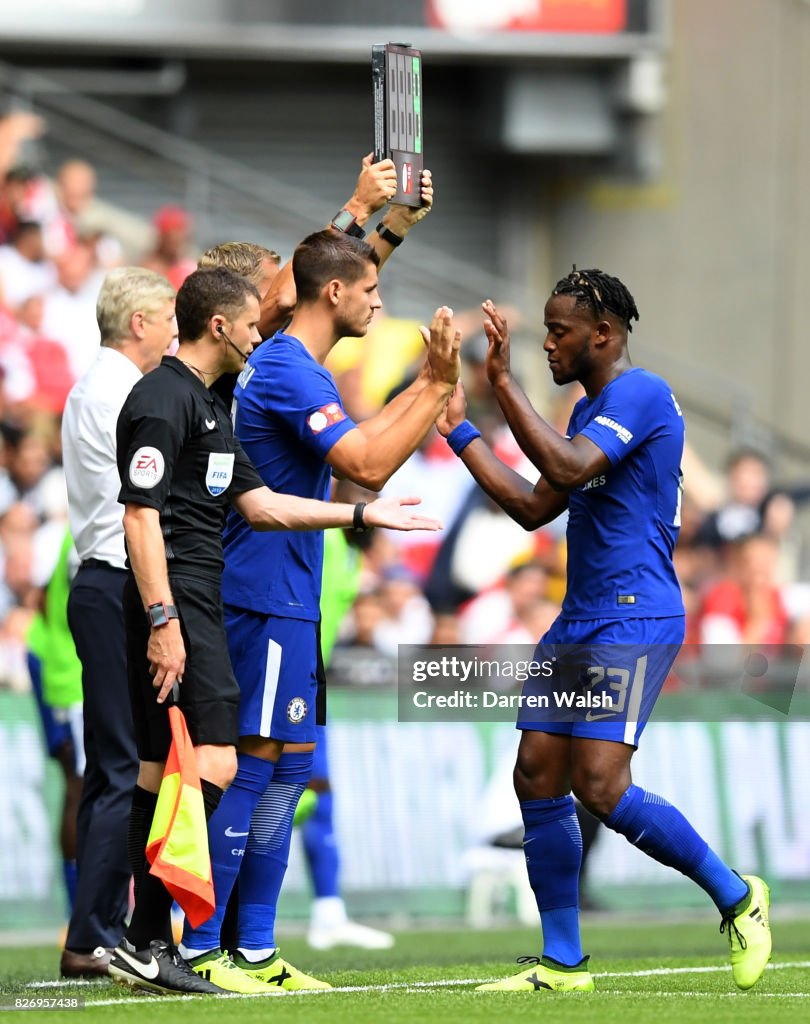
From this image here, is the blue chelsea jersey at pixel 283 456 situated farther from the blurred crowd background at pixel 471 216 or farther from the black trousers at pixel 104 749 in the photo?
the blurred crowd background at pixel 471 216

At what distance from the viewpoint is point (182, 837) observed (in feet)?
19.8

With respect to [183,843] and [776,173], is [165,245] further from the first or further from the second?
[183,843]

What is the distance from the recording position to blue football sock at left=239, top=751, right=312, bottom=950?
6633 millimetres

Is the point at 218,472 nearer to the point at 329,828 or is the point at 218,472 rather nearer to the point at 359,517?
the point at 359,517

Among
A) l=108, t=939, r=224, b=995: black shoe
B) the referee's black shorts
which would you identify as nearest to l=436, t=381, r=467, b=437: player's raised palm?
the referee's black shorts

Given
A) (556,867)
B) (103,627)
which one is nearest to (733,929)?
(556,867)

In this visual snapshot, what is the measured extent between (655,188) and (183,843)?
1506cm

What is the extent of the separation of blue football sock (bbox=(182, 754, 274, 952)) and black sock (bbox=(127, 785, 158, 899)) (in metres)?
0.20

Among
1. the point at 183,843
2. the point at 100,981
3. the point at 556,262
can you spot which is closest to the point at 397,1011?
the point at 183,843

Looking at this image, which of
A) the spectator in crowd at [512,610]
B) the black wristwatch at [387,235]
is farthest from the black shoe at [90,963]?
the spectator in crowd at [512,610]

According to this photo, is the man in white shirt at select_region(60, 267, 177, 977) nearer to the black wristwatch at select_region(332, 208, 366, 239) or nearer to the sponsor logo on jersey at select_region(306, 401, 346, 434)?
the black wristwatch at select_region(332, 208, 366, 239)

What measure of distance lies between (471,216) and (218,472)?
45.2ft

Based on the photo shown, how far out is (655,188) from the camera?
2009cm

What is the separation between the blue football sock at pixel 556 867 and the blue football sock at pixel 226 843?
945 millimetres
